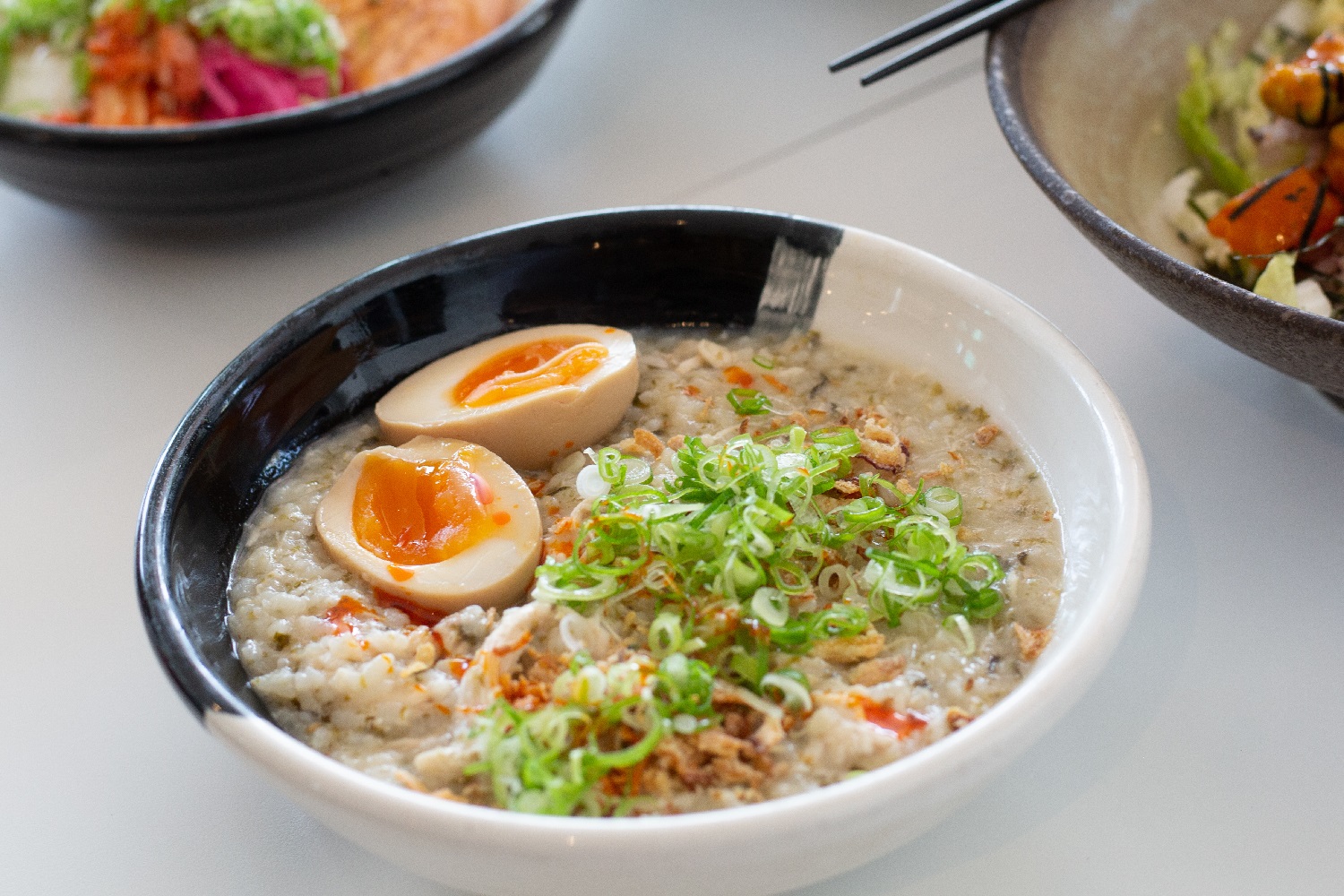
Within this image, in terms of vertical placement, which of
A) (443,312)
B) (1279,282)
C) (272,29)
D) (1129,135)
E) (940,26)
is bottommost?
(1279,282)

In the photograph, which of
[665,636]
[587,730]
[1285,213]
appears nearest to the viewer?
[587,730]

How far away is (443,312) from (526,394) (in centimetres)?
23

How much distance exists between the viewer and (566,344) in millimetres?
1756

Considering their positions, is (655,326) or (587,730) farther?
(655,326)

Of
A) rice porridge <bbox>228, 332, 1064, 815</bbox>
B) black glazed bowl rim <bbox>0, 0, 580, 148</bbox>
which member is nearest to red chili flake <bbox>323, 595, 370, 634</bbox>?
rice porridge <bbox>228, 332, 1064, 815</bbox>

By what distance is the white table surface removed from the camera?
4.58 feet

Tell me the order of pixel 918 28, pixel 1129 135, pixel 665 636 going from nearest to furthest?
pixel 665 636, pixel 918 28, pixel 1129 135

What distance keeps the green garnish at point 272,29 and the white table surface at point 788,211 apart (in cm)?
38

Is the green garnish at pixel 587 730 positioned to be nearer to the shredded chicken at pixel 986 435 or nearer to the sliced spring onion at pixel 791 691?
the sliced spring onion at pixel 791 691

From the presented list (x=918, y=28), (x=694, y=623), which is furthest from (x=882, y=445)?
(x=918, y=28)

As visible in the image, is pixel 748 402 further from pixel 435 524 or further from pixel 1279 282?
pixel 1279 282

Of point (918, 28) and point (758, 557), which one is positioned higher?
point (918, 28)

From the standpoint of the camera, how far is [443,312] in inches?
70.1

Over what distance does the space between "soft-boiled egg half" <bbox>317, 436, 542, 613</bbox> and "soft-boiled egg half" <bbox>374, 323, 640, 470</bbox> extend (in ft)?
0.18
